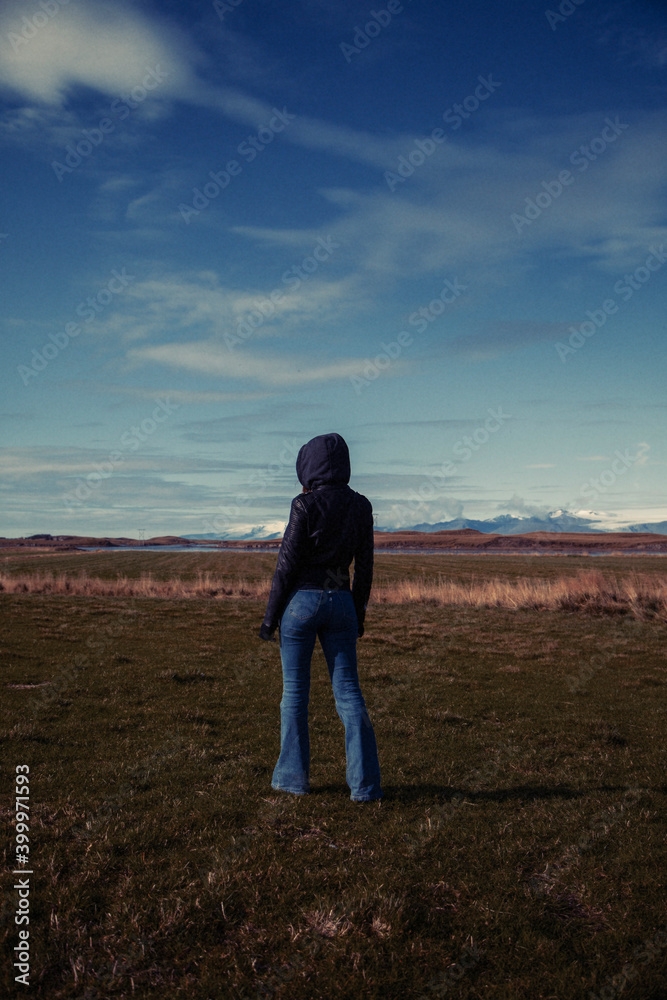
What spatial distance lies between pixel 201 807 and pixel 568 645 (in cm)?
1487

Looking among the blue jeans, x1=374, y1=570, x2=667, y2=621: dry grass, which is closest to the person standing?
the blue jeans

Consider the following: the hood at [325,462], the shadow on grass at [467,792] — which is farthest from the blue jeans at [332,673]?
the hood at [325,462]

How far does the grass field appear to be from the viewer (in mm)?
3730

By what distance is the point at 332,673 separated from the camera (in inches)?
240

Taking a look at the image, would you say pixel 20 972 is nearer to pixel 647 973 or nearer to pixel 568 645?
pixel 647 973

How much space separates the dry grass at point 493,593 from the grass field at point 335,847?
15479 millimetres

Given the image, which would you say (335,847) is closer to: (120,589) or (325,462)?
(325,462)

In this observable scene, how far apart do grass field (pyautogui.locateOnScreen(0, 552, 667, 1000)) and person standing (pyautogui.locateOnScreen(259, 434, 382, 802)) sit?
23.4 inches

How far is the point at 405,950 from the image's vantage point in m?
3.87

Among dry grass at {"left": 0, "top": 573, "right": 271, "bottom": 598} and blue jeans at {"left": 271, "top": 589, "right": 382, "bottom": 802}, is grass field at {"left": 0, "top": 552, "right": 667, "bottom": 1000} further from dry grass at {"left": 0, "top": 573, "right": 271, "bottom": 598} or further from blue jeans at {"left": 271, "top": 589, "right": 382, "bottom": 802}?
dry grass at {"left": 0, "top": 573, "right": 271, "bottom": 598}

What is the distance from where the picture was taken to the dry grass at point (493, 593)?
25.9 metres

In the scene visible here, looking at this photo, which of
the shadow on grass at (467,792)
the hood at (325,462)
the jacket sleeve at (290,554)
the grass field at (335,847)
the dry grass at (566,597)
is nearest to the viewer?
the grass field at (335,847)

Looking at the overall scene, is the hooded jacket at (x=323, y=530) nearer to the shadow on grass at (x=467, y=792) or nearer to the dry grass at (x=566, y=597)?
the shadow on grass at (x=467, y=792)

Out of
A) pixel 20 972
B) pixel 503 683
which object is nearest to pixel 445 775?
pixel 20 972
